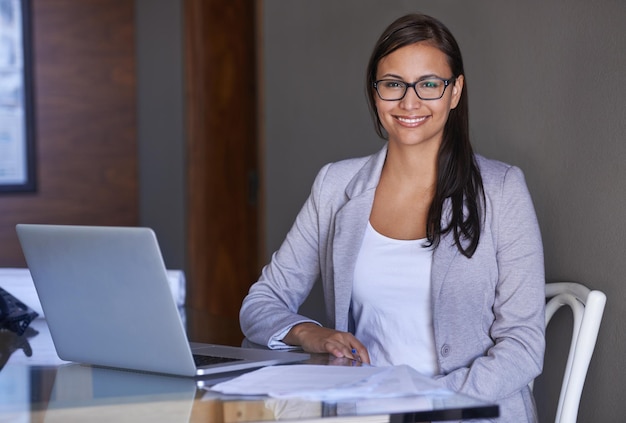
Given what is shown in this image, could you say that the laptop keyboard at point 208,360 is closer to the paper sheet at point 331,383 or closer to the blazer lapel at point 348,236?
the paper sheet at point 331,383

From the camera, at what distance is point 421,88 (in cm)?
204


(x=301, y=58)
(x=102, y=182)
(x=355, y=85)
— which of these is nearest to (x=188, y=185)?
(x=102, y=182)

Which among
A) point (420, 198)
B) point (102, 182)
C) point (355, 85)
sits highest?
point (355, 85)

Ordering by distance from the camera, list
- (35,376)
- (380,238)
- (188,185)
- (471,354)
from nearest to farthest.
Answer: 1. (35,376)
2. (471,354)
3. (380,238)
4. (188,185)

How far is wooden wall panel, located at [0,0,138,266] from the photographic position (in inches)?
197

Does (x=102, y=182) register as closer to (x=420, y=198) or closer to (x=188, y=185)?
(x=188, y=185)

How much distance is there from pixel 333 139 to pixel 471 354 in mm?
1395

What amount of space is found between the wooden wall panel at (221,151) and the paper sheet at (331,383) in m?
3.37

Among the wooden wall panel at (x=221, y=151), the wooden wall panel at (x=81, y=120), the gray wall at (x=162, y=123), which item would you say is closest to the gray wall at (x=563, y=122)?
the wooden wall panel at (x=221, y=151)

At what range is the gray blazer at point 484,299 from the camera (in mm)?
1862

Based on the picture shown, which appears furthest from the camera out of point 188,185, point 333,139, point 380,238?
point 188,185

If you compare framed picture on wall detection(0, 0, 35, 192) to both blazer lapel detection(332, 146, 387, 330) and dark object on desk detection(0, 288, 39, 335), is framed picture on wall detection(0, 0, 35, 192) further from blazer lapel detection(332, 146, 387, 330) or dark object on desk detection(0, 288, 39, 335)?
blazer lapel detection(332, 146, 387, 330)

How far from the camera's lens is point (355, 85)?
10.2 feet

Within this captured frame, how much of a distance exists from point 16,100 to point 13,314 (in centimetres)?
292
